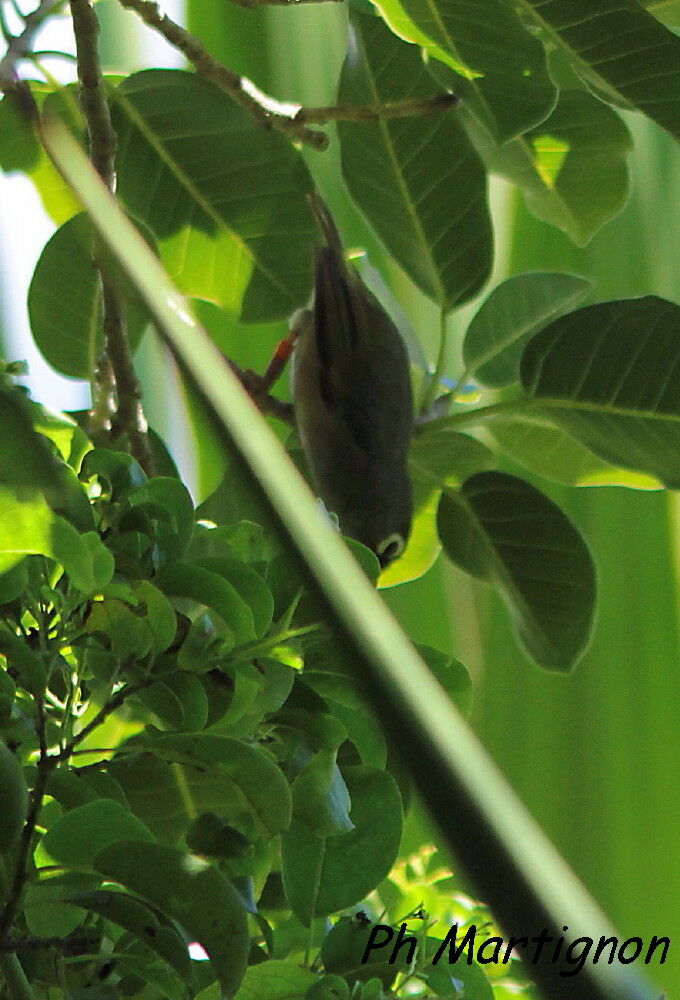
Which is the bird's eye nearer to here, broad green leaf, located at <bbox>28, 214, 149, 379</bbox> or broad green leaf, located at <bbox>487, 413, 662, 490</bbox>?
broad green leaf, located at <bbox>487, 413, 662, 490</bbox>

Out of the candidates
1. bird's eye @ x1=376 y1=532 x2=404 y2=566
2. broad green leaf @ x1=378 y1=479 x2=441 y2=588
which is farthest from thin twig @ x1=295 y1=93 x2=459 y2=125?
bird's eye @ x1=376 y1=532 x2=404 y2=566

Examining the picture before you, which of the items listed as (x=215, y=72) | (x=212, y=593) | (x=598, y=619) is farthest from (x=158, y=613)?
(x=598, y=619)

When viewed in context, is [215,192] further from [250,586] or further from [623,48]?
[250,586]

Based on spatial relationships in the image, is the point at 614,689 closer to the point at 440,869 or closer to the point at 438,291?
the point at 438,291

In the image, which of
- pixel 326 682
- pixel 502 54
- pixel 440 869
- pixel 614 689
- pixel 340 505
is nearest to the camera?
pixel 326 682

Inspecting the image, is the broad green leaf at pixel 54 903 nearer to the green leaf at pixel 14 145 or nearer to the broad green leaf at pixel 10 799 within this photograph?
the broad green leaf at pixel 10 799

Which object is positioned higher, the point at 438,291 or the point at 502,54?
the point at 502,54

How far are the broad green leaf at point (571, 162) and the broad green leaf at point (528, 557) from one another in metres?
0.27

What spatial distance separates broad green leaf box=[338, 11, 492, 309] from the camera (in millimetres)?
1022

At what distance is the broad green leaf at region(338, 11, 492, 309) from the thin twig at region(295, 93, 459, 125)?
5cm

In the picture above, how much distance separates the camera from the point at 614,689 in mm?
1788

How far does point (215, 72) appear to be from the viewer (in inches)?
36.3

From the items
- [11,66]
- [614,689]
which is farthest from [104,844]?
[614,689]

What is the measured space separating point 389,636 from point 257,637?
31 cm
